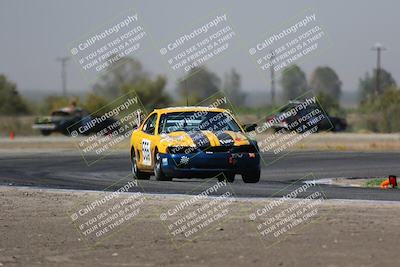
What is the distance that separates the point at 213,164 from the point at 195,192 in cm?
135

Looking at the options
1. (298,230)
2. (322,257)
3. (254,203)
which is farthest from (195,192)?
(322,257)

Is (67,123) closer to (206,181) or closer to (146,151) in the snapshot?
(206,181)

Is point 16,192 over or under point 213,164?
over

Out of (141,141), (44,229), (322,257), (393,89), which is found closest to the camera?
(322,257)

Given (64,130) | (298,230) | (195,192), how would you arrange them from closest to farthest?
(298,230) < (195,192) < (64,130)

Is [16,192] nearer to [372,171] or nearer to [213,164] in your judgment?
[213,164]

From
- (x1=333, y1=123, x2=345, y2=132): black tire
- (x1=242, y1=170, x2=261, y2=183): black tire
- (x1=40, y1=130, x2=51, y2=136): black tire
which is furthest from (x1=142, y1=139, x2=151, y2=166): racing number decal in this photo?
(x1=333, y1=123, x2=345, y2=132): black tire

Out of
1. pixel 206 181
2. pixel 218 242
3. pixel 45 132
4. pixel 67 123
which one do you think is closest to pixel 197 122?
pixel 206 181

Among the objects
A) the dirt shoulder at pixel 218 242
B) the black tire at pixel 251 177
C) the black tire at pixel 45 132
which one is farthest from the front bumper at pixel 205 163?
the black tire at pixel 45 132

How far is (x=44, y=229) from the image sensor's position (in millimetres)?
13914

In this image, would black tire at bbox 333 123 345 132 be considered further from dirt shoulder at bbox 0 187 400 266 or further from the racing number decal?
dirt shoulder at bbox 0 187 400 266

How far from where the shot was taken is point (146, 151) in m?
20.9

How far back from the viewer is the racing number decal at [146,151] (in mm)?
20688

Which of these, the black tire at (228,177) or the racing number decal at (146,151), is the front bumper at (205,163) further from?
the black tire at (228,177)
